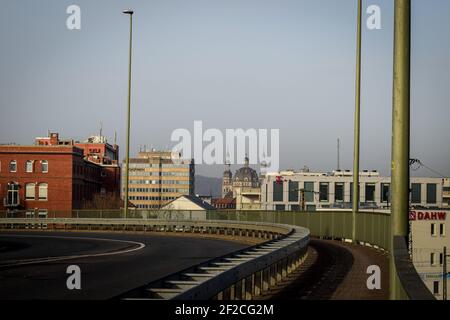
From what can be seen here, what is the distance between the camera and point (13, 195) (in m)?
110

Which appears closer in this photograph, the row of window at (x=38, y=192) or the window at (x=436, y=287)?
the window at (x=436, y=287)

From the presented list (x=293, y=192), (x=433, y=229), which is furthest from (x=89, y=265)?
(x=293, y=192)

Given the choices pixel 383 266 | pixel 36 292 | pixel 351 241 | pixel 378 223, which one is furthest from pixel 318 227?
pixel 36 292

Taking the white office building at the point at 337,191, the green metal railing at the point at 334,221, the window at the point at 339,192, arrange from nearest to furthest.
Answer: the green metal railing at the point at 334,221 → the white office building at the point at 337,191 → the window at the point at 339,192

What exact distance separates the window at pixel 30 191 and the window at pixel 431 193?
193 ft

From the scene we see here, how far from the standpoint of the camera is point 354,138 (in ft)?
114

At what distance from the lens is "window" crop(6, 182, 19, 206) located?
110 m

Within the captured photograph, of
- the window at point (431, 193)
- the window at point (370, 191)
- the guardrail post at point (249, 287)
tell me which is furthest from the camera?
the window at point (370, 191)

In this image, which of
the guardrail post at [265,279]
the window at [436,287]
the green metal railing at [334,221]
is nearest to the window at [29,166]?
the window at [436,287]

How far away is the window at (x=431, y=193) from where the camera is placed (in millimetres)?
124438

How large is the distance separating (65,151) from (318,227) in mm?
74173

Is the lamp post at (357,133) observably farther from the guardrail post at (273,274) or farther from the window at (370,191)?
the window at (370,191)

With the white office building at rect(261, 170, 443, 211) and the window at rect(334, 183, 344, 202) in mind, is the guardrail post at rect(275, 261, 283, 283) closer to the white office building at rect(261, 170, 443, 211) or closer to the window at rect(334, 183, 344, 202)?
the white office building at rect(261, 170, 443, 211)

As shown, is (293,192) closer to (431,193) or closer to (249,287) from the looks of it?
(431,193)
